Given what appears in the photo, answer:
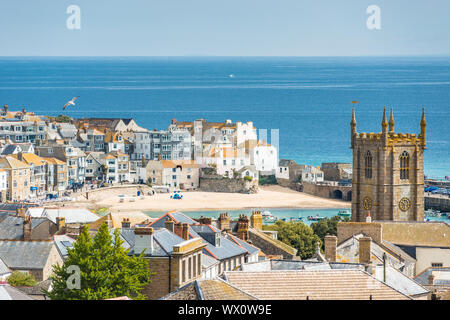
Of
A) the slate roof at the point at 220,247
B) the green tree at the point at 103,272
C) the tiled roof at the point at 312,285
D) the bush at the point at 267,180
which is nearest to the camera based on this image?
the tiled roof at the point at 312,285

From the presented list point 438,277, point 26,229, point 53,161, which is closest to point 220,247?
point 438,277

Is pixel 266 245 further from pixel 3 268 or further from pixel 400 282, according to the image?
pixel 400 282

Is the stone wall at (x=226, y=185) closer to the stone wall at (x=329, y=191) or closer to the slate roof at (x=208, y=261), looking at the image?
the stone wall at (x=329, y=191)

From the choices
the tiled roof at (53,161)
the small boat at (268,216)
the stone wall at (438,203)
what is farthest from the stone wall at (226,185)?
the stone wall at (438,203)

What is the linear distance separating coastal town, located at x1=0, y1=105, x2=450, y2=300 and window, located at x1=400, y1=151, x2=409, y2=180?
48 mm

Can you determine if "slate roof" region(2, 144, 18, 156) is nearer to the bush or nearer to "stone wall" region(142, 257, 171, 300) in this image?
the bush

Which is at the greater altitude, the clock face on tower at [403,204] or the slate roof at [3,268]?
the clock face on tower at [403,204]

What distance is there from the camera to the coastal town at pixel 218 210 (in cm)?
2206

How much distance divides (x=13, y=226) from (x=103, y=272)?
22.2 metres

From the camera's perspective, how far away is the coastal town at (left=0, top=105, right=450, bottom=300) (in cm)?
2206

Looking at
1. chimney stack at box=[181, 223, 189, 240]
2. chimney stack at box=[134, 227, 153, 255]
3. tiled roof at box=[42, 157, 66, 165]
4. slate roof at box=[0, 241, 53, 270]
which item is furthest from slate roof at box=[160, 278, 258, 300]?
tiled roof at box=[42, 157, 66, 165]

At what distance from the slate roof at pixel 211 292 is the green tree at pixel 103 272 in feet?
18.6
